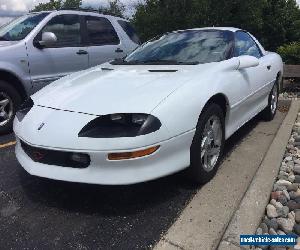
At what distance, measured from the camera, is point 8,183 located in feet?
12.4

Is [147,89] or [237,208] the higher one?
[147,89]

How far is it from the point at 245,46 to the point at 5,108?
3155 mm

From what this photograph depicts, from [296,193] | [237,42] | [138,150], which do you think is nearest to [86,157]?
[138,150]

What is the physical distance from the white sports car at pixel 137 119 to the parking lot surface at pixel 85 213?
30 centimetres

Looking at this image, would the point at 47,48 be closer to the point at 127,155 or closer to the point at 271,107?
the point at 271,107

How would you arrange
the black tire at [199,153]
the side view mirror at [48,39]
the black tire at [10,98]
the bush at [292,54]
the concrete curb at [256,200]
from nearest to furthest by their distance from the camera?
the concrete curb at [256,200] → the black tire at [199,153] → the black tire at [10,98] → the side view mirror at [48,39] → the bush at [292,54]

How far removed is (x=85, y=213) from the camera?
3188 millimetres

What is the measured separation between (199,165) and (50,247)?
53.2 inches

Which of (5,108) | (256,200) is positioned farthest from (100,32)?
(256,200)

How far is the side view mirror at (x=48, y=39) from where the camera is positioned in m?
5.54

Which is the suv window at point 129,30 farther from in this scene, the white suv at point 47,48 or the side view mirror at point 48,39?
the side view mirror at point 48,39

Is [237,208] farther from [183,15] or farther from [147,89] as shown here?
[183,15]

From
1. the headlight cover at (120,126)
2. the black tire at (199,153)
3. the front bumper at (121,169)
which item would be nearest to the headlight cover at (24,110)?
the front bumper at (121,169)

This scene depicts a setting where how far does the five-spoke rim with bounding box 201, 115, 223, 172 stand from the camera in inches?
141
